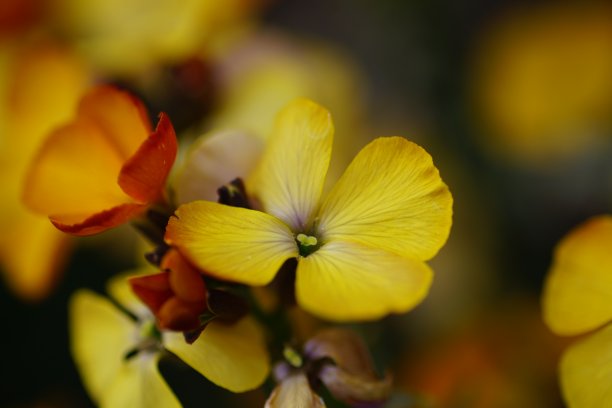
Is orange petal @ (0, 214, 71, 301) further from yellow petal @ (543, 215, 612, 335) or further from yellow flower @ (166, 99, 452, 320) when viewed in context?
yellow petal @ (543, 215, 612, 335)

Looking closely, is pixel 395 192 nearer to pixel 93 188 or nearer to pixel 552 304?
pixel 552 304

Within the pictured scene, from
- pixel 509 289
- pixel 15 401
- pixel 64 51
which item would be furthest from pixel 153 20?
pixel 509 289

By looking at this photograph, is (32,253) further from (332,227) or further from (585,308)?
(585,308)

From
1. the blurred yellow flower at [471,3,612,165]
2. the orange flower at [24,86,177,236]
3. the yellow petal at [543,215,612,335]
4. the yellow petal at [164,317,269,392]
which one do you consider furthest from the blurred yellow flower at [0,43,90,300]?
the blurred yellow flower at [471,3,612,165]

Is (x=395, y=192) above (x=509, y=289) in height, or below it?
above

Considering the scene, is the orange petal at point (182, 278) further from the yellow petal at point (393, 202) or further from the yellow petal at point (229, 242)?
the yellow petal at point (393, 202)

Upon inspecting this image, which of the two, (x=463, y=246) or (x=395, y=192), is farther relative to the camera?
(x=463, y=246)
